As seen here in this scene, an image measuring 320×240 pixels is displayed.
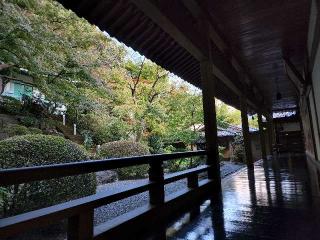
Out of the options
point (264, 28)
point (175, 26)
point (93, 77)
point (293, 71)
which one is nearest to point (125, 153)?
point (93, 77)

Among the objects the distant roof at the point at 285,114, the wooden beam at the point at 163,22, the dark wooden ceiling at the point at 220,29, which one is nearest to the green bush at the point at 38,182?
the dark wooden ceiling at the point at 220,29

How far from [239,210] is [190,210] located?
1.89 ft

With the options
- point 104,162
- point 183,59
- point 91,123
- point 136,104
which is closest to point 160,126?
point 136,104

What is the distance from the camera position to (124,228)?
95.0 inches

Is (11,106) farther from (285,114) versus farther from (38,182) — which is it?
(285,114)

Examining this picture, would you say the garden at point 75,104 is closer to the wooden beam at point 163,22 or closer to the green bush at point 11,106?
the green bush at point 11,106

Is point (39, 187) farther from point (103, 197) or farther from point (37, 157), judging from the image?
point (103, 197)

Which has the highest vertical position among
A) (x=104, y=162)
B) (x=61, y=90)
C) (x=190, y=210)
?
(x=61, y=90)

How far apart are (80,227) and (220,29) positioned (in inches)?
190

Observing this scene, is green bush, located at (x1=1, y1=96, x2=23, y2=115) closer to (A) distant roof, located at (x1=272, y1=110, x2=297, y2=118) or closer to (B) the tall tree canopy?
(B) the tall tree canopy

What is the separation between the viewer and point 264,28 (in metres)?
5.52

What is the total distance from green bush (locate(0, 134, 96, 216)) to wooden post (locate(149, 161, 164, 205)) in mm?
1806

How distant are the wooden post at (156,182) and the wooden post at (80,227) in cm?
111

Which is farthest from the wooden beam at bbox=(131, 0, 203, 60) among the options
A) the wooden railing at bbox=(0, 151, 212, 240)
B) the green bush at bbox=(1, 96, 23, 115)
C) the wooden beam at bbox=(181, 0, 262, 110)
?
the green bush at bbox=(1, 96, 23, 115)
